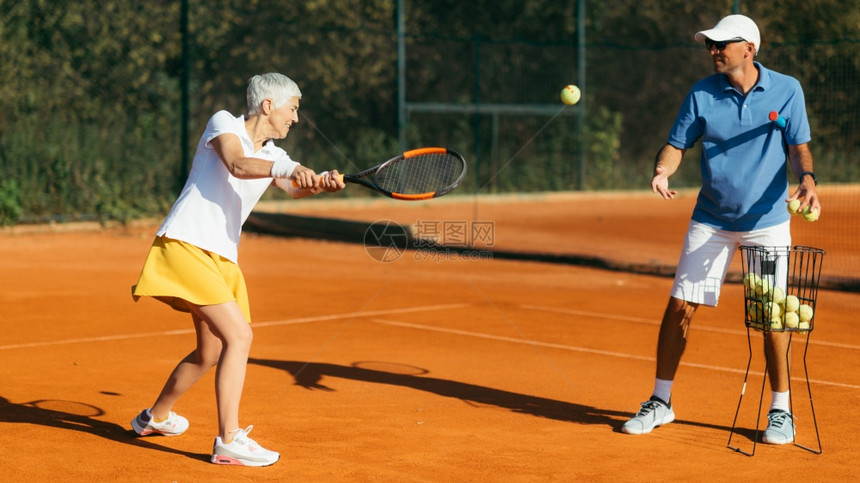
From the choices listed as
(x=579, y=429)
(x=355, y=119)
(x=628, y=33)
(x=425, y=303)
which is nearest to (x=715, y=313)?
(x=425, y=303)

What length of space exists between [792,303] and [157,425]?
310cm

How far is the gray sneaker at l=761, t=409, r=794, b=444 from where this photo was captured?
5590 mm

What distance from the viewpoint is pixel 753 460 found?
531cm

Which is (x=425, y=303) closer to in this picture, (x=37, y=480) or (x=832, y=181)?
(x=37, y=480)

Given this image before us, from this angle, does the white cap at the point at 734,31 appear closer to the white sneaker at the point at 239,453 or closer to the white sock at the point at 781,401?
the white sock at the point at 781,401

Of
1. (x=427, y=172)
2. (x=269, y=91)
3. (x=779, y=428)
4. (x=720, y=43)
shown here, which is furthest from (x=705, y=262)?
(x=427, y=172)

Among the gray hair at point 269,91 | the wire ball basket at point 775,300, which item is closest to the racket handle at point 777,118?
the wire ball basket at point 775,300

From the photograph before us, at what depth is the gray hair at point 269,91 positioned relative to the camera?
16.7 feet

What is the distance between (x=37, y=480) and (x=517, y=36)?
26.0 meters

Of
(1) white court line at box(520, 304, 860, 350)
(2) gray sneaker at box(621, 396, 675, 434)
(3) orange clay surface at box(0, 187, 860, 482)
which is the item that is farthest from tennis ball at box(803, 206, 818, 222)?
(1) white court line at box(520, 304, 860, 350)

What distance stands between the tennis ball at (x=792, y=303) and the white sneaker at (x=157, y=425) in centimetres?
300

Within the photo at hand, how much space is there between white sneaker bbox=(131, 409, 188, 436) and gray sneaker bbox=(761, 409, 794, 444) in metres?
2.91

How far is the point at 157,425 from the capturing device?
5547 millimetres

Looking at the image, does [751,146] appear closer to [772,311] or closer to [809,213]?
[809,213]
